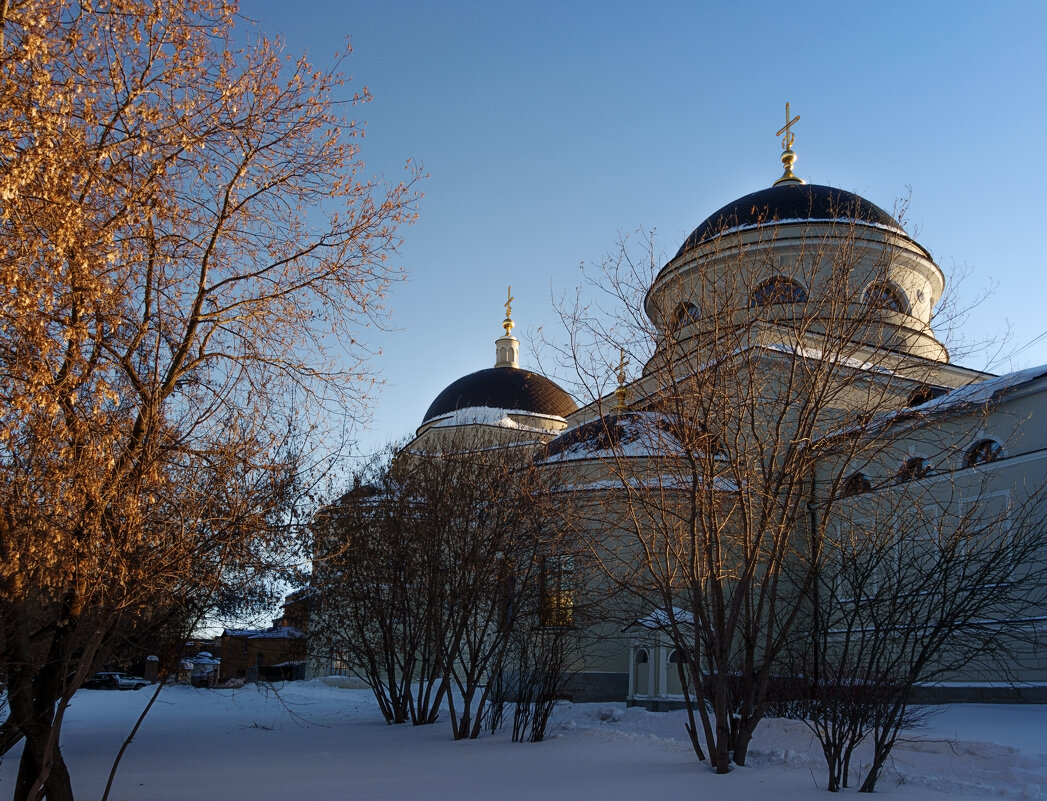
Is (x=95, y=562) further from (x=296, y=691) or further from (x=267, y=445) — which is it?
(x=296, y=691)

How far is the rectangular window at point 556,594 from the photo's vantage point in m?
14.8

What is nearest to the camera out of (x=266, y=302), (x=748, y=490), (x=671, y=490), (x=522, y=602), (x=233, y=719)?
(x=266, y=302)

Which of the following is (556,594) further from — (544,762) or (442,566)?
(544,762)

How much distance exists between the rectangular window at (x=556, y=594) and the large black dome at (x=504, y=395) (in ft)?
55.4

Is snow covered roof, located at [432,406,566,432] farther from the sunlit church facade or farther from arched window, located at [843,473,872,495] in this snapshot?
arched window, located at [843,473,872,495]

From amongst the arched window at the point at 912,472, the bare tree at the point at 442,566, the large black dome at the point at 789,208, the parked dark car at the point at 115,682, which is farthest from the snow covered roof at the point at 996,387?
the parked dark car at the point at 115,682

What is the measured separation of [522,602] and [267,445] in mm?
7533

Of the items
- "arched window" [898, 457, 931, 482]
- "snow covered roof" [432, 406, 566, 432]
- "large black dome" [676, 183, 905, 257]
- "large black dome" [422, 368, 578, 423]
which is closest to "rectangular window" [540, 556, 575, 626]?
"arched window" [898, 457, 931, 482]

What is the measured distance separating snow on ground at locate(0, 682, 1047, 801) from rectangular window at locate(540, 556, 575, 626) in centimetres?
166

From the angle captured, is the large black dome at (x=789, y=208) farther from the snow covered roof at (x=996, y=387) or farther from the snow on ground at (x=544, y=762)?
the snow on ground at (x=544, y=762)

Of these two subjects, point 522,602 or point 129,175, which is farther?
point 522,602

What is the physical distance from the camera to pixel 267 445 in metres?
7.92

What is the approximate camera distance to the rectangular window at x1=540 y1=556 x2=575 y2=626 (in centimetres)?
1476

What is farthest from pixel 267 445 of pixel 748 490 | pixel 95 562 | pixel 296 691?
pixel 296 691
